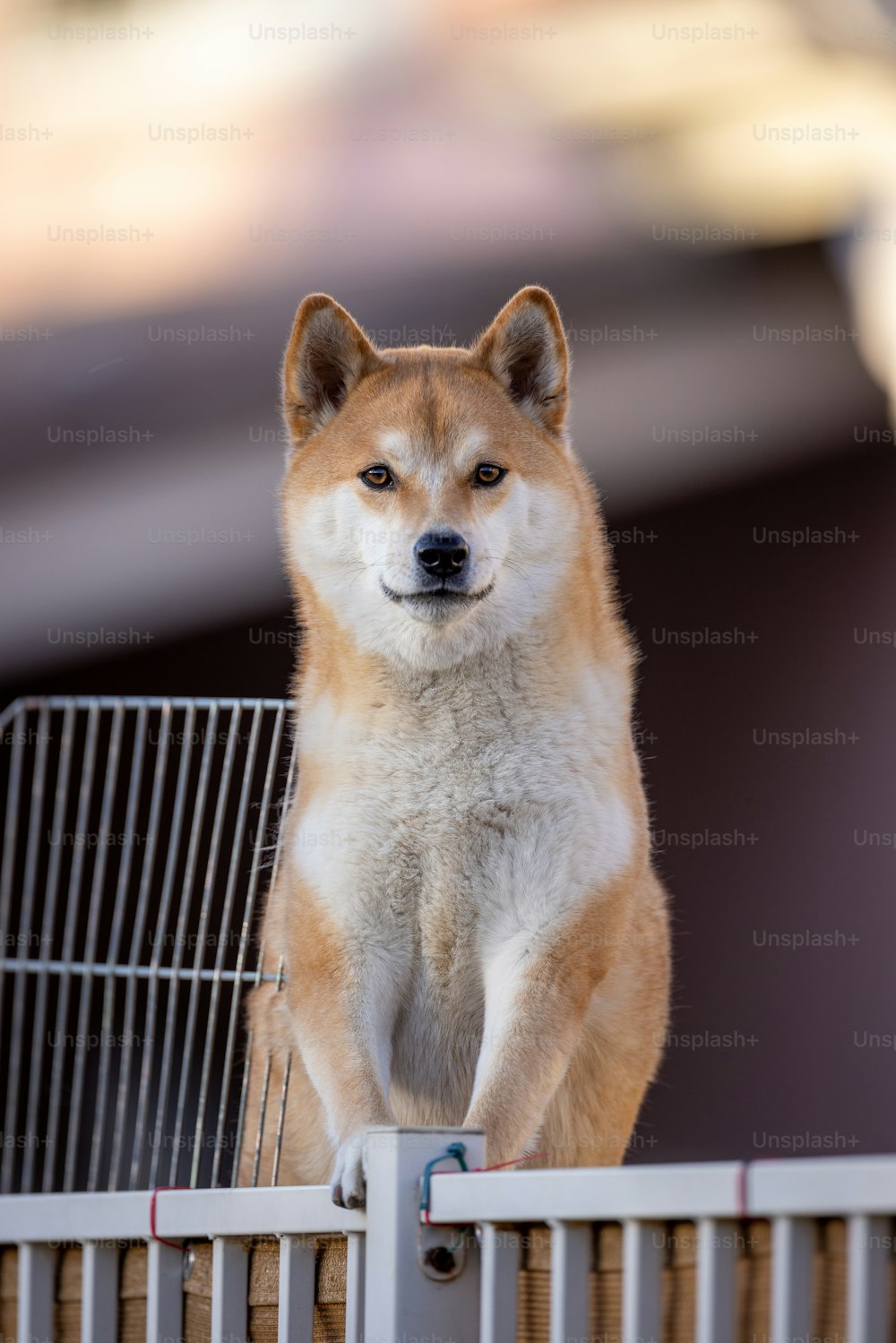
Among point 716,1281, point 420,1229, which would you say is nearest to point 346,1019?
point 420,1229

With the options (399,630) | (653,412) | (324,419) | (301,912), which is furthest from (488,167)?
(301,912)

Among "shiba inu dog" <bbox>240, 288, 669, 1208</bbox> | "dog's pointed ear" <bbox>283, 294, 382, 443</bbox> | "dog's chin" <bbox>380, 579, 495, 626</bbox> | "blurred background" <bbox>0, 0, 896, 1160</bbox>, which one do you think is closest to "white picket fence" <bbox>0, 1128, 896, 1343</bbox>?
"shiba inu dog" <bbox>240, 288, 669, 1208</bbox>

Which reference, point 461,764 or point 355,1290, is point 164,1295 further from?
point 461,764

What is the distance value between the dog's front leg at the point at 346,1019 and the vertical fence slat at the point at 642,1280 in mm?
1003

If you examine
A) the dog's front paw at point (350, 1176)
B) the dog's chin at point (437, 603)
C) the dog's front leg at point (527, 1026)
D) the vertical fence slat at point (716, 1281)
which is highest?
the dog's chin at point (437, 603)

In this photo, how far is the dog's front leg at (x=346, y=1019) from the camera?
2.56 m

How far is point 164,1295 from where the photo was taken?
2.14 metres

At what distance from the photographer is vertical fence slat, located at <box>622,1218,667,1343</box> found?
5.02 ft

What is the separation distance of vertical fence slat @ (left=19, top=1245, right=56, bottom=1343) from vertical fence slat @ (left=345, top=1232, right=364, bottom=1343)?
584mm

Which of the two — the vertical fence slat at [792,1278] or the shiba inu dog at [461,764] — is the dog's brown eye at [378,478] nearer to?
the shiba inu dog at [461,764]

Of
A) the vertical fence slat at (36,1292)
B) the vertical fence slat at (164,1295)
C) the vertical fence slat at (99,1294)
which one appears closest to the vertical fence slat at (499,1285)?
the vertical fence slat at (164,1295)

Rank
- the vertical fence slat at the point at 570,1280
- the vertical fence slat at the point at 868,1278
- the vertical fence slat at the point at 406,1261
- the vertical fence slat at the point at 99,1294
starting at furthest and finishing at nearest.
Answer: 1. the vertical fence slat at the point at 99,1294
2. the vertical fence slat at the point at 406,1261
3. the vertical fence slat at the point at 570,1280
4. the vertical fence slat at the point at 868,1278

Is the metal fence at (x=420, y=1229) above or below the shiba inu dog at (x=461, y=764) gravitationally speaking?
below

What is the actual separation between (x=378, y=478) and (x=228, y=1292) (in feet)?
4.56
